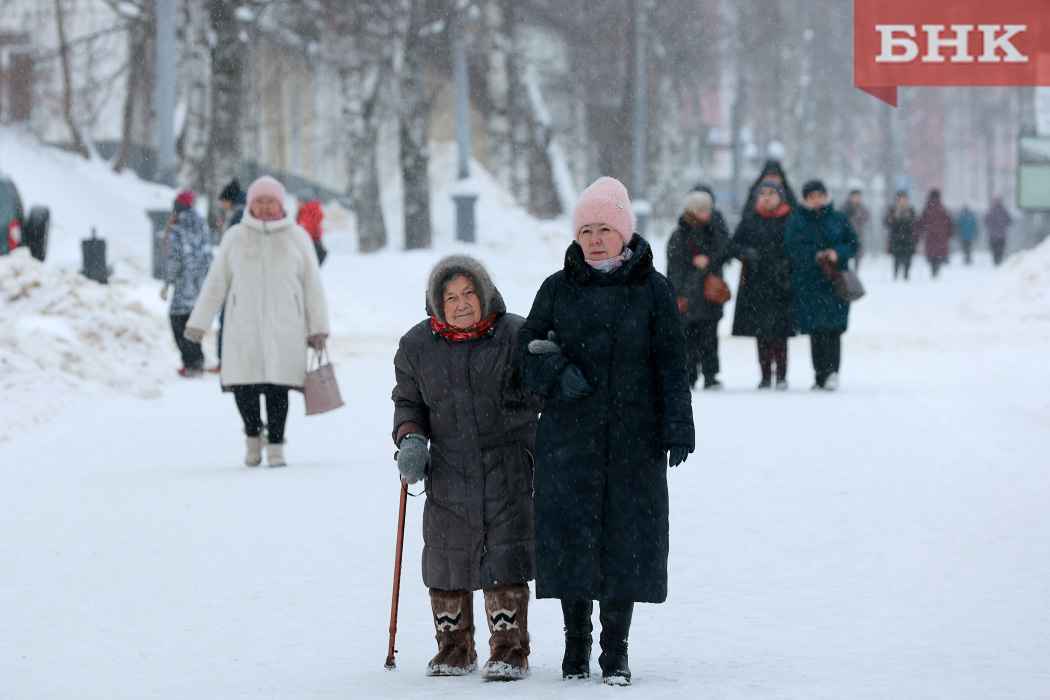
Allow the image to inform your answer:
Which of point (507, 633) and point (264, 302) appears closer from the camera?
point (507, 633)

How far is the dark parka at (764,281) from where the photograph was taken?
12.1 meters

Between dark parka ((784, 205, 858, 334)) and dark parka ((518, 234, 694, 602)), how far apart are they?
7676 mm

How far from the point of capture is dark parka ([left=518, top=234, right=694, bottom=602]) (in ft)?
14.5

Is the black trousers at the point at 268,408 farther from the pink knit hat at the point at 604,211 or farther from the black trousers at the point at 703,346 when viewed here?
the pink knit hat at the point at 604,211

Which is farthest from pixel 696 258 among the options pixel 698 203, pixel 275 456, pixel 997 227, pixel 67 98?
pixel 997 227

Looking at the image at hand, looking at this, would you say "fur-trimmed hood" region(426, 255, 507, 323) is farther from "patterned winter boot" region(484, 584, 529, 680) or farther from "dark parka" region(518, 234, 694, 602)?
"patterned winter boot" region(484, 584, 529, 680)

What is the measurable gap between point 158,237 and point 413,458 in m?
16.4

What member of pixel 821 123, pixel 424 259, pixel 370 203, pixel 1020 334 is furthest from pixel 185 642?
pixel 821 123

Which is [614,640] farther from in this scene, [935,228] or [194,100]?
[935,228]

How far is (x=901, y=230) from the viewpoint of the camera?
29.1 meters

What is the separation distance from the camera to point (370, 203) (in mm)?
28875

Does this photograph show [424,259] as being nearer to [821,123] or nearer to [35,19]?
[35,19]

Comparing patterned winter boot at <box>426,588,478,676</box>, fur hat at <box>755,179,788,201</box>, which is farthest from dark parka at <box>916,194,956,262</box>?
patterned winter boot at <box>426,588,478,676</box>

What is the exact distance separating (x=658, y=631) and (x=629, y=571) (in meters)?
0.83
